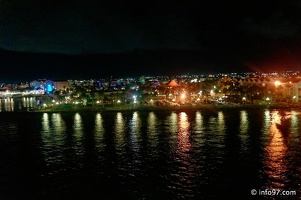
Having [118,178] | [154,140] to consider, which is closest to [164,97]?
[154,140]

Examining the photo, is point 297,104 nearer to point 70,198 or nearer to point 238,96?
point 238,96

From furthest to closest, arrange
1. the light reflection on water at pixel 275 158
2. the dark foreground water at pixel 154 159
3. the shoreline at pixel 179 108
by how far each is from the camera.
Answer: the shoreline at pixel 179 108 < the light reflection on water at pixel 275 158 < the dark foreground water at pixel 154 159

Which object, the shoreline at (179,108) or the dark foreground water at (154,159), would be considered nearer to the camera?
the dark foreground water at (154,159)

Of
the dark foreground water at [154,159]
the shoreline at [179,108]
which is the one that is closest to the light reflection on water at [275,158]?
the dark foreground water at [154,159]

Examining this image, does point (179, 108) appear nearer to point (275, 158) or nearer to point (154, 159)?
point (154, 159)

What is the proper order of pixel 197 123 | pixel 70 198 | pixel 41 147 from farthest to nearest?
pixel 197 123
pixel 41 147
pixel 70 198

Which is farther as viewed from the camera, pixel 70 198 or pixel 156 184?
pixel 156 184

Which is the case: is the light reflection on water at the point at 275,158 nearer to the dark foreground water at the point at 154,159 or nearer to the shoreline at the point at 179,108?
the dark foreground water at the point at 154,159

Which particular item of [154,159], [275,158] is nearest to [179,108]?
[154,159]
